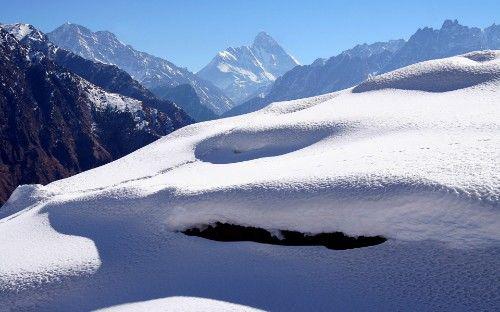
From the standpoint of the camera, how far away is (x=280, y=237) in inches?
922

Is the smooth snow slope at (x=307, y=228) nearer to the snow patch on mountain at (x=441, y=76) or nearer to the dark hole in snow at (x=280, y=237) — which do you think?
the dark hole in snow at (x=280, y=237)

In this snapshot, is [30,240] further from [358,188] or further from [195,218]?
[358,188]

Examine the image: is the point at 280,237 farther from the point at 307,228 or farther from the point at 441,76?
the point at 441,76

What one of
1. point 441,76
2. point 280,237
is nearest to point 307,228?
point 280,237

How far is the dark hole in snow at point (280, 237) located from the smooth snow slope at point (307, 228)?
0.35 m

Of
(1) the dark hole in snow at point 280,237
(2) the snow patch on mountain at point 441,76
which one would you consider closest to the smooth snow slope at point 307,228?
(1) the dark hole in snow at point 280,237

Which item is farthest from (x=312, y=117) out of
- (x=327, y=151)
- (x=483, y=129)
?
(x=483, y=129)

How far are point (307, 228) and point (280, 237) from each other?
1.49 metres

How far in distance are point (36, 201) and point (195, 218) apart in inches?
790

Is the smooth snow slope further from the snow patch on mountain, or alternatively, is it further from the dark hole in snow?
the snow patch on mountain

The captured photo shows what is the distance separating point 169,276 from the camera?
22.5 m

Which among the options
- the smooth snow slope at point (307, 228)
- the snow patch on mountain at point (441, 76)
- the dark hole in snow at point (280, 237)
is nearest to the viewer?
the smooth snow slope at point (307, 228)

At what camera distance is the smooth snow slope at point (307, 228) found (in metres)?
18.9

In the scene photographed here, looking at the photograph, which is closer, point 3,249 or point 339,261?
point 339,261
